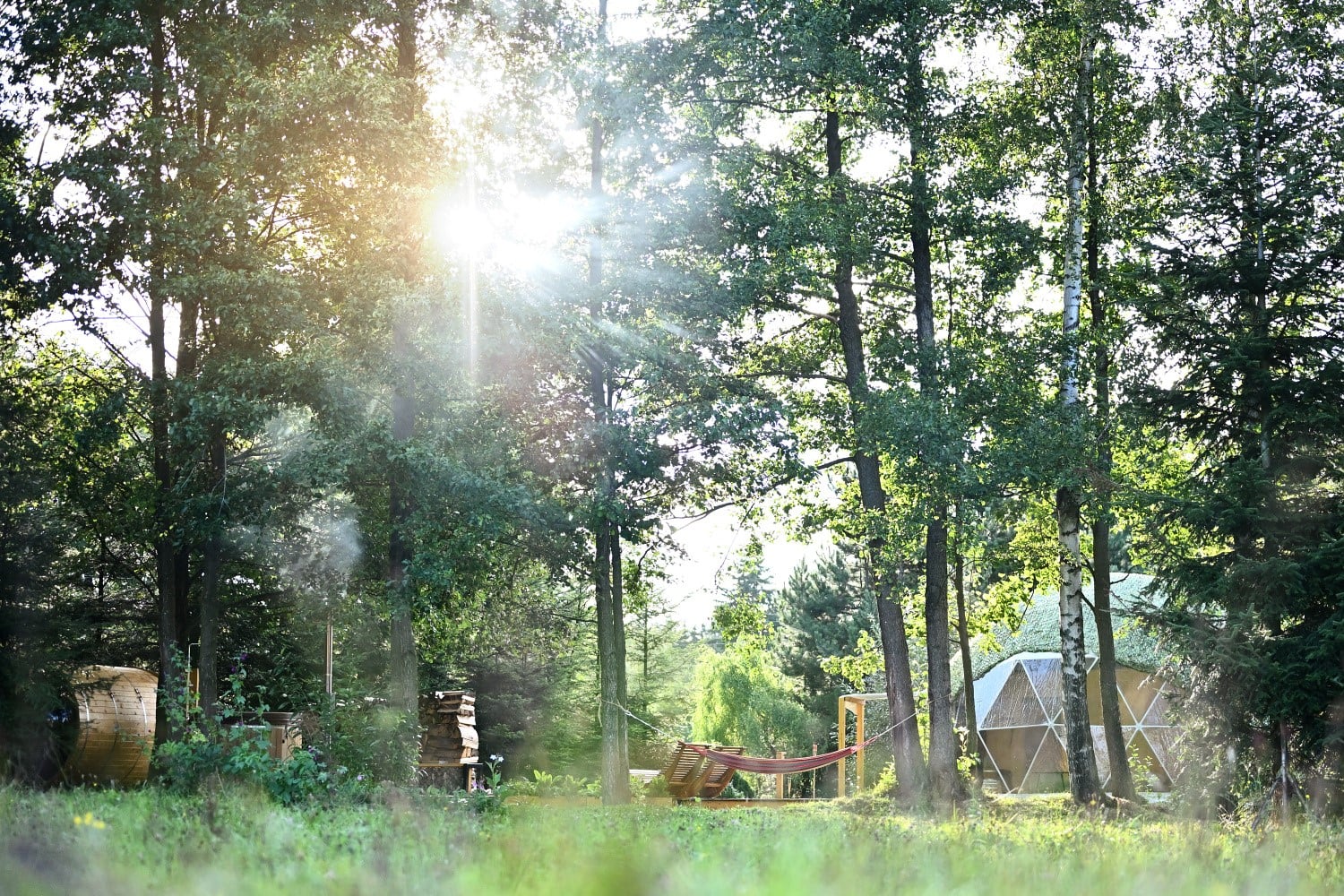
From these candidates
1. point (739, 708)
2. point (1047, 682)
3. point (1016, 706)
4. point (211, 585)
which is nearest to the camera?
point (211, 585)

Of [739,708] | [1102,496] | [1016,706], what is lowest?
[739,708]

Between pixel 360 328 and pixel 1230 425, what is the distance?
10.3 metres

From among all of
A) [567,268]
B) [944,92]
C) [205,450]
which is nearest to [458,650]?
[205,450]

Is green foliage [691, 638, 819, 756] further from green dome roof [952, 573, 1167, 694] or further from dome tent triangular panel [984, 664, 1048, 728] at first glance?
dome tent triangular panel [984, 664, 1048, 728]

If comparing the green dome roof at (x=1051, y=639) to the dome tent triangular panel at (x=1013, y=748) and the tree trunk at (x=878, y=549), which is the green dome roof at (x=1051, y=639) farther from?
the tree trunk at (x=878, y=549)

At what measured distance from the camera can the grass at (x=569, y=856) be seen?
10.3 ft

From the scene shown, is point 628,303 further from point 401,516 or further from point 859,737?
point 859,737

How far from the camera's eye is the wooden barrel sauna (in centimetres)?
1412

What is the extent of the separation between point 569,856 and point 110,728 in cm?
1300

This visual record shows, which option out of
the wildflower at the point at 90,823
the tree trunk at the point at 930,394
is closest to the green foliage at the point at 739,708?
the tree trunk at the point at 930,394

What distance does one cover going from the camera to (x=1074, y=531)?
53.4 ft

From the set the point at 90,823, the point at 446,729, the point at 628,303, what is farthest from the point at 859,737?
the point at 90,823

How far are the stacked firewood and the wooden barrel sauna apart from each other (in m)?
5.35

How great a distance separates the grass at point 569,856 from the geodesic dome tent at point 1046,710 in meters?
18.0
